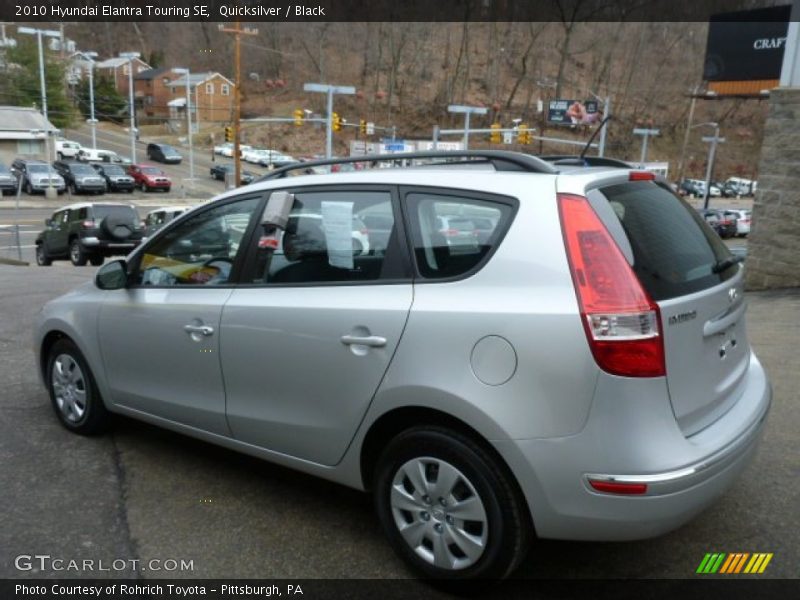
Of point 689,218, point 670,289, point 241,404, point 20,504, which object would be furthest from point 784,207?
point 20,504

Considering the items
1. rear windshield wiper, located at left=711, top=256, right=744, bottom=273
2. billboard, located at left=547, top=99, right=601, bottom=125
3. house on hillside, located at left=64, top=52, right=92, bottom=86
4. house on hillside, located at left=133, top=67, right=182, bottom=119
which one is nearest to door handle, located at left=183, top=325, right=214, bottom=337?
rear windshield wiper, located at left=711, top=256, right=744, bottom=273

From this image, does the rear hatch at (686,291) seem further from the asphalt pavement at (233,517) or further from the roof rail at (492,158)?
the asphalt pavement at (233,517)

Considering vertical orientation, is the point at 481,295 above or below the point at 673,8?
below

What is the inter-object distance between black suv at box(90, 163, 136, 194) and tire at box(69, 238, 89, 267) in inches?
1051

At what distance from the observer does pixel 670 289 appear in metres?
2.41

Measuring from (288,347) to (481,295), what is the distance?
3.02 ft

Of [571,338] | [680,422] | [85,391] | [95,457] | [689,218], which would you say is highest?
[689,218]

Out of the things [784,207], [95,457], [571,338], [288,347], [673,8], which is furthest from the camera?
[673,8]

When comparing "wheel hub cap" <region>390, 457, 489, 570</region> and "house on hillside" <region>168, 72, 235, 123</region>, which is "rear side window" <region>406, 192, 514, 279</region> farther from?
"house on hillside" <region>168, 72, 235, 123</region>

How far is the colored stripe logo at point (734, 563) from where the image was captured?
9.04ft

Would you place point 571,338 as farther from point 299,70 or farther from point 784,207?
point 299,70

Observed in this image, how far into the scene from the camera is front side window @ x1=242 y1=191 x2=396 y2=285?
2.80 meters

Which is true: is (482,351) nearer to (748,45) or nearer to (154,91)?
(748,45)

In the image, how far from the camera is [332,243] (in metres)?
2.97
